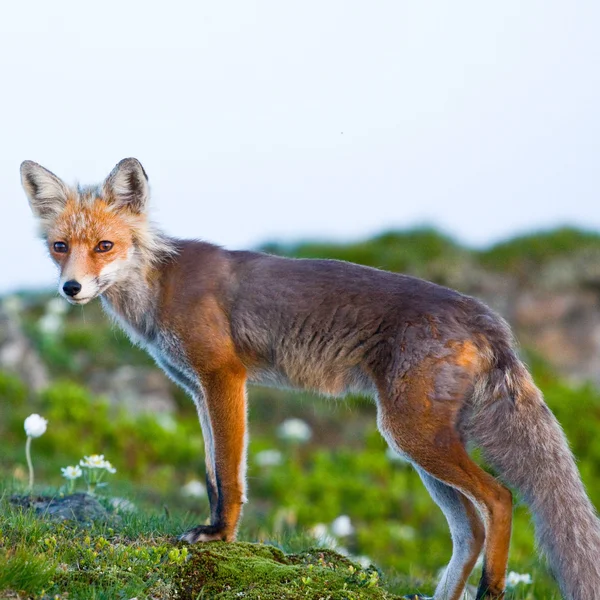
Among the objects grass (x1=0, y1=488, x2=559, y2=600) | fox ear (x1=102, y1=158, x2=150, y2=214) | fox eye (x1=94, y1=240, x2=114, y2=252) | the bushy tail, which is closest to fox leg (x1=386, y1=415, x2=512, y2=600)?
the bushy tail

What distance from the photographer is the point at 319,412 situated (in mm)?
15320

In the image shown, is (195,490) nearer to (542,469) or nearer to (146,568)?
(146,568)

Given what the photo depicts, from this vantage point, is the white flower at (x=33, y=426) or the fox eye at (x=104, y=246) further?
the white flower at (x=33, y=426)

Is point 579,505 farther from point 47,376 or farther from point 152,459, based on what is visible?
point 47,376

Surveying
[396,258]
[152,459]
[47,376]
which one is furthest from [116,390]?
[396,258]

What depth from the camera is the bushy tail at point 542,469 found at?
5.01 metres

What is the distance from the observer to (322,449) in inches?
560

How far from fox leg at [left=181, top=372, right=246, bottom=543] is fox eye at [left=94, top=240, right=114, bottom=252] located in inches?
49.0

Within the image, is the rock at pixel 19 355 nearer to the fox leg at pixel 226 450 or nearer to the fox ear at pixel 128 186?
the fox ear at pixel 128 186

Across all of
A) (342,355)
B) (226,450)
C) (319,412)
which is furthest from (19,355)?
(342,355)

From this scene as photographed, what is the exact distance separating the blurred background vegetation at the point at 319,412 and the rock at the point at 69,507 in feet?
5.38

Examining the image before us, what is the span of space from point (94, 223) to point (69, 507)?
83.3 inches

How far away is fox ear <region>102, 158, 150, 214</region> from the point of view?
6.25 meters

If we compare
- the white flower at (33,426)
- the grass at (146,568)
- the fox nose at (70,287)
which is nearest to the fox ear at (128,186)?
the fox nose at (70,287)
